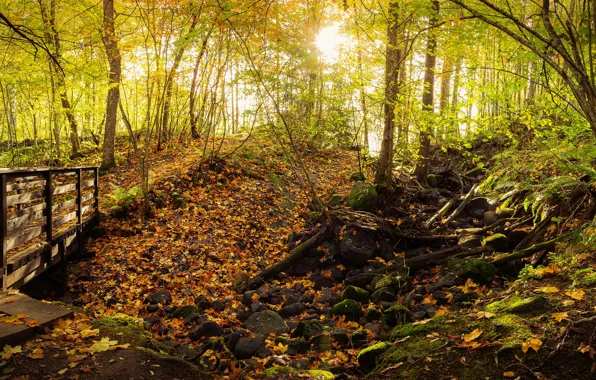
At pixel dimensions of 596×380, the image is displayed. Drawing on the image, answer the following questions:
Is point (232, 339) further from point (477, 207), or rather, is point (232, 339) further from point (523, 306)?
point (477, 207)

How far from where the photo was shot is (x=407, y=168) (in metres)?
15.2

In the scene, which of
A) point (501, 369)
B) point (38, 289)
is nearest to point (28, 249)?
point (38, 289)

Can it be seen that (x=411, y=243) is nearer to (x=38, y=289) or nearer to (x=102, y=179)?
(x=38, y=289)

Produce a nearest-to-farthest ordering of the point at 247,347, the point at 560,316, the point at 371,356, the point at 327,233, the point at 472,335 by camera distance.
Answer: the point at 560,316 → the point at 472,335 → the point at 371,356 → the point at 247,347 → the point at 327,233

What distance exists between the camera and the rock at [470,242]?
776 cm

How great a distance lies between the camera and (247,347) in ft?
16.9

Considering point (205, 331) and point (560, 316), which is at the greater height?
point (560, 316)

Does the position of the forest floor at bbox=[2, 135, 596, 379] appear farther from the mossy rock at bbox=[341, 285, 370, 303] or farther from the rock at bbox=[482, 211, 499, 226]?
the rock at bbox=[482, 211, 499, 226]

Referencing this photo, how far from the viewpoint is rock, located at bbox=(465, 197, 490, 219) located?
32.8 ft

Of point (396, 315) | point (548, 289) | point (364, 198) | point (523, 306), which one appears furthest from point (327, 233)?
point (523, 306)

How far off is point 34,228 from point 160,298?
227cm

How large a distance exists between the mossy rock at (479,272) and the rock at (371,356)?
2580 mm

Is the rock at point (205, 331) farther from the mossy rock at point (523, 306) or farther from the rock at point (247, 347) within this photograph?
the mossy rock at point (523, 306)

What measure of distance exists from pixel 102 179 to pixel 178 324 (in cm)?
848
